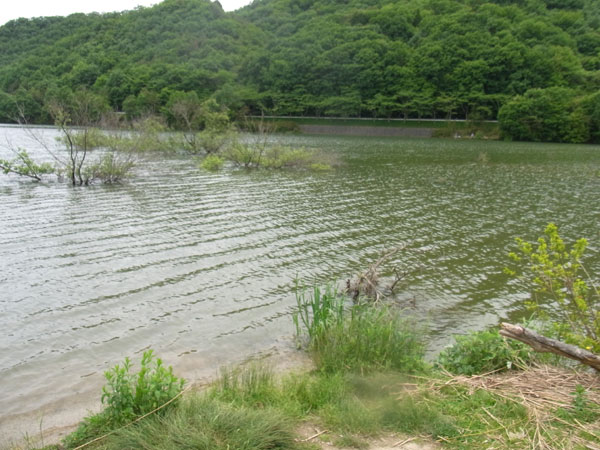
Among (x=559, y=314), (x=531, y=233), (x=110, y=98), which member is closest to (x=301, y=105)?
(x=110, y=98)

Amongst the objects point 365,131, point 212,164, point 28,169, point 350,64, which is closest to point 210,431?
point 28,169

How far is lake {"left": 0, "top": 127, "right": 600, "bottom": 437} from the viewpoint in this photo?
24.7 ft

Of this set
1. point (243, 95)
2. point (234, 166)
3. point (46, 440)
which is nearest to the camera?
point (46, 440)

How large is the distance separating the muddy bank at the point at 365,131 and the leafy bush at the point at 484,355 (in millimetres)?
77699

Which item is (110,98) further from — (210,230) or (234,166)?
(210,230)

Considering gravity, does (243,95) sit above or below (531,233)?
above

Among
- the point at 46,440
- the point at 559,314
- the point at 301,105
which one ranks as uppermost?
the point at 301,105

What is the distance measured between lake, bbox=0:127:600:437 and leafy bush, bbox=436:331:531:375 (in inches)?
60.3

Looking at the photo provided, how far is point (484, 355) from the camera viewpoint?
6.30 metres

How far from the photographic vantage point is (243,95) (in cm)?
10181

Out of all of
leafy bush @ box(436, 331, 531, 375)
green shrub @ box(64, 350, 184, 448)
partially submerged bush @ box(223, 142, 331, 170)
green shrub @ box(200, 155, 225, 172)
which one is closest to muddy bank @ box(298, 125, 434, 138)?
partially submerged bush @ box(223, 142, 331, 170)

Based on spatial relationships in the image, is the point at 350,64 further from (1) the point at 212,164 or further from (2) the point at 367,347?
(2) the point at 367,347

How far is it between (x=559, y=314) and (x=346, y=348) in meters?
5.48

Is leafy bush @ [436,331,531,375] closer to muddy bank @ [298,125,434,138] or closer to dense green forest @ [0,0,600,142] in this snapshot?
dense green forest @ [0,0,600,142]
